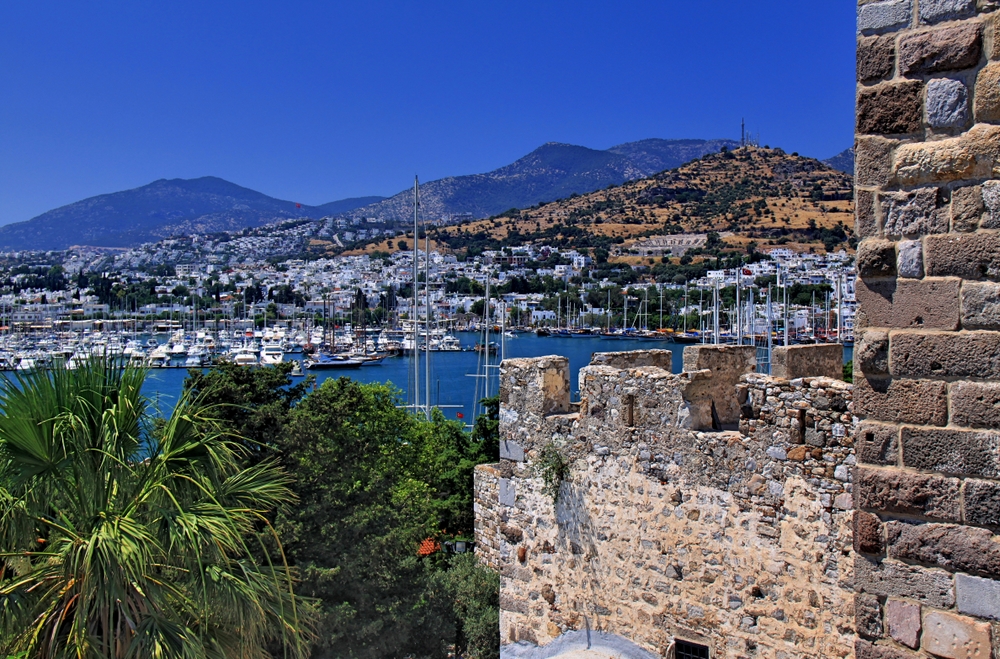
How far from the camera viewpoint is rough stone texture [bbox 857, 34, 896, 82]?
9.21ft

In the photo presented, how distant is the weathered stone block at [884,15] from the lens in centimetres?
279

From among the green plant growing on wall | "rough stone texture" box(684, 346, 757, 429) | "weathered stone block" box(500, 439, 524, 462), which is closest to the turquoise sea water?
"weathered stone block" box(500, 439, 524, 462)

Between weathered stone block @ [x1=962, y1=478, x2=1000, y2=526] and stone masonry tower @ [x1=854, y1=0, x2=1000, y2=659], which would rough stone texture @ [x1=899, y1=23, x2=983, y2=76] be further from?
weathered stone block @ [x1=962, y1=478, x2=1000, y2=526]

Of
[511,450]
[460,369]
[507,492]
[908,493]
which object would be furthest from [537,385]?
[460,369]

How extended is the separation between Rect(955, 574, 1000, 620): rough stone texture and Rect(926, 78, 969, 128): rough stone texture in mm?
1608

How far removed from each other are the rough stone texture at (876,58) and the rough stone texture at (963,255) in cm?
65

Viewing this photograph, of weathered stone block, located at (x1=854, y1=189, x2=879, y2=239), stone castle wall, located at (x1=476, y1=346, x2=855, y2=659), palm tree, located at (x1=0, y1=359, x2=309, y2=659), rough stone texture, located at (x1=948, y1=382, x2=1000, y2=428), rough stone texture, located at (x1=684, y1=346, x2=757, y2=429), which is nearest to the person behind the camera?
rough stone texture, located at (x1=948, y1=382, x2=1000, y2=428)

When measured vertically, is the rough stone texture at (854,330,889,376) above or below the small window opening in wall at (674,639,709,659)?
above

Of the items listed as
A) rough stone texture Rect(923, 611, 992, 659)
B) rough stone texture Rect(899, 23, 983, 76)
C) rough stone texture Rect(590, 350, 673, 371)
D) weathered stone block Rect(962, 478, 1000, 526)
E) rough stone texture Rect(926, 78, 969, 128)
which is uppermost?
rough stone texture Rect(899, 23, 983, 76)

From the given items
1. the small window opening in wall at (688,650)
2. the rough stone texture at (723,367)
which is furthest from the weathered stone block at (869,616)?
the rough stone texture at (723,367)

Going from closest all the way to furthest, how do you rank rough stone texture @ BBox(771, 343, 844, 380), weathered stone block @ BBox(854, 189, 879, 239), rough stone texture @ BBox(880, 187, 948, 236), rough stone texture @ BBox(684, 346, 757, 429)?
1. rough stone texture @ BBox(880, 187, 948, 236)
2. weathered stone block @ BBox(854, 189, 879, 239)
3. rough stone texture @ BBox(771, 343, 844, 380)
4. rough stone texture @ BBox(684, 346, 757, 429)

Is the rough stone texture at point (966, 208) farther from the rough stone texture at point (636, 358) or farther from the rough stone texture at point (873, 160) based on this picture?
the rough stone texture at point (636, 358)

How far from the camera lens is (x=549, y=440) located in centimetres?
721

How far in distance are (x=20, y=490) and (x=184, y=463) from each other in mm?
963
